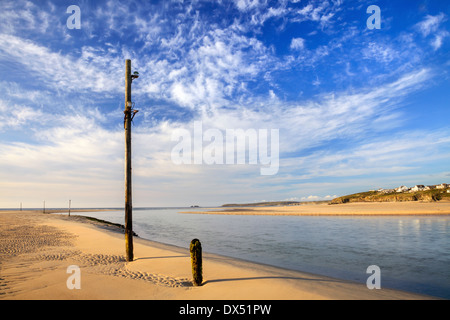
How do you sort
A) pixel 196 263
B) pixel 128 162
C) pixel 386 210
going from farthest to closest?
1. pixel 386 210
2. pixel 128 162
3. pixel 196 263

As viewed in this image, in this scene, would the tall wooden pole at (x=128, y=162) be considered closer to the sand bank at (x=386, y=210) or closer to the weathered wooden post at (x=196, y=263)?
the weathered wooden post at (x=196, y=263)

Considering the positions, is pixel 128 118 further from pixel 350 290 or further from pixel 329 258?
pixel 329 258

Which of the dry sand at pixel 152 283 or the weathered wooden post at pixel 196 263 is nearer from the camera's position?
the dry sand at pixel 152 283

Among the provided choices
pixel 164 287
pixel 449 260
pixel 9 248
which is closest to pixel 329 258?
pixel 449 260

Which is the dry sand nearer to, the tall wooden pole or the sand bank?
the tall wooden pole

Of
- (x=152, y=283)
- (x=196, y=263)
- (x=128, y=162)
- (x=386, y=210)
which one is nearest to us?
(x=196, y=263)

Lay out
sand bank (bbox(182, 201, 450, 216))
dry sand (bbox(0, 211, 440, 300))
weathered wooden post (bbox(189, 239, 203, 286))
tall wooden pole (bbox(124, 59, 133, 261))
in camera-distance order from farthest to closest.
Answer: sand bank (bbox(182, 201, 450, 216)) → tall wooden pole (bbox(124, 59, 133, 261)) → weathered wooden post (bbox(189, 239, 203, 286)) → dry sand (bbox(0, 211, 440, 300))

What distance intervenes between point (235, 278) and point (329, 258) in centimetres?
862

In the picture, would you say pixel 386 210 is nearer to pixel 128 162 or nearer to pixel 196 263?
pixel 196 263

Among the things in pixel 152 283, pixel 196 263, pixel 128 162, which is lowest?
pixel 152 283

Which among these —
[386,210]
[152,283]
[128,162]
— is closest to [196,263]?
[152,283]

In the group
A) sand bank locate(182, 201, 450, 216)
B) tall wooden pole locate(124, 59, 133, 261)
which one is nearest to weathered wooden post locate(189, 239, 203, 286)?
tall wooden pole locate(124, 59, 133, 261)

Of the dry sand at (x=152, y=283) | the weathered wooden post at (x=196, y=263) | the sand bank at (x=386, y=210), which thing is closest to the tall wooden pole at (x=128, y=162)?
the dry sand at (x=152, y=283)

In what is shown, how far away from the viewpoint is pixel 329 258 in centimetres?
1426
